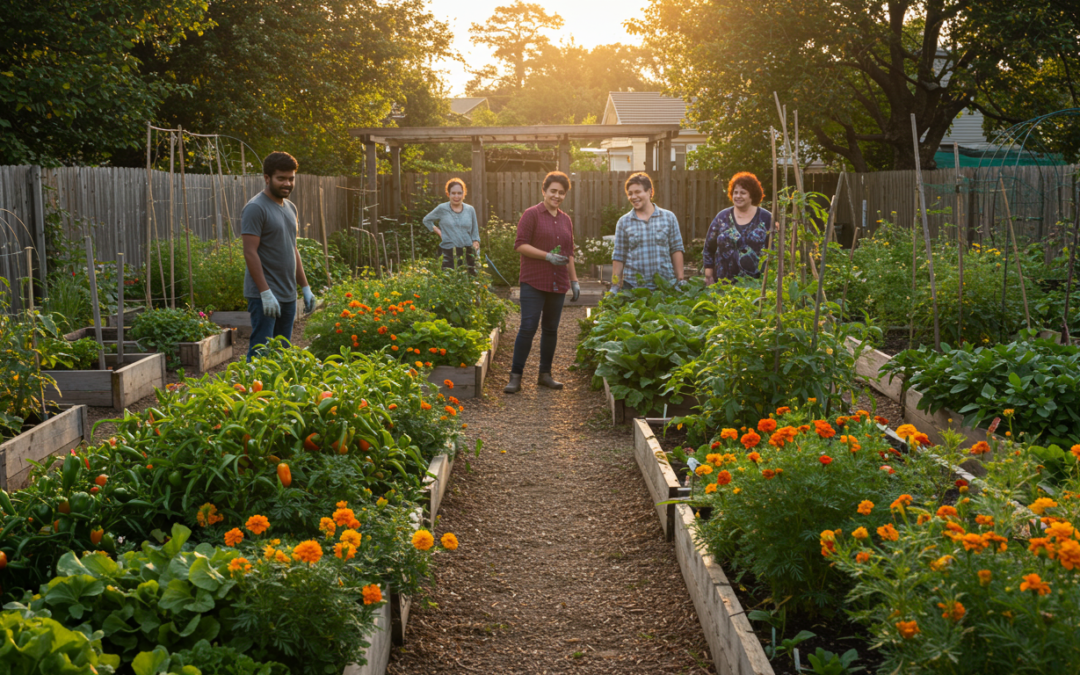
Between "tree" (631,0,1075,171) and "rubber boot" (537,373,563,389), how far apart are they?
9319mm

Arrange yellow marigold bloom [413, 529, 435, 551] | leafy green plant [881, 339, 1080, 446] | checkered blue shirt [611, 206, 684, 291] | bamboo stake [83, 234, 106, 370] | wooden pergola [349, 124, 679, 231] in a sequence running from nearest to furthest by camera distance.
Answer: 1. yellow marigold bloom [413, 529, 435, 551]
2. leafy green plant [881, 339, 1080, 446]
3. bamboo stake [83, 234, 106, 370]
4. checkered blue shirt [611, 206, 684, 291]
5. wooden pergola [349, 124, 679, 231]

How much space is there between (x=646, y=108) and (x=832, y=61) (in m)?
20.5

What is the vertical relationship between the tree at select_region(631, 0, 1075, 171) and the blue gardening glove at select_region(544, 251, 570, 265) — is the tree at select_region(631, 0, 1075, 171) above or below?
above

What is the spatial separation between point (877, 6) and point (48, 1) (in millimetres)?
13052

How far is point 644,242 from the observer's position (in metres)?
6.77

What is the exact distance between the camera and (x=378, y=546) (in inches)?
105

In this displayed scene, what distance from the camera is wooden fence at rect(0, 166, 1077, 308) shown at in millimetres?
8445

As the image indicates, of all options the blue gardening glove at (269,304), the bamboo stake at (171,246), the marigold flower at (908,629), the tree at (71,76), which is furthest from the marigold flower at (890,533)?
the tree at (71,76)

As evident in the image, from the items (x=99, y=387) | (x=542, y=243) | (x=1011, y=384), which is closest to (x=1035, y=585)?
(x=1011, y=384)

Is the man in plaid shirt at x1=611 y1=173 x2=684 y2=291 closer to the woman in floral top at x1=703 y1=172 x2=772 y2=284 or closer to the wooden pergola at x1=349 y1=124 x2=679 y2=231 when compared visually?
the woman in floral top at x1=703 y1=172 x2=772 y2=284

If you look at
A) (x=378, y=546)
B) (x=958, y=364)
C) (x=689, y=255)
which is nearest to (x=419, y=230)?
(x=689, y=255)

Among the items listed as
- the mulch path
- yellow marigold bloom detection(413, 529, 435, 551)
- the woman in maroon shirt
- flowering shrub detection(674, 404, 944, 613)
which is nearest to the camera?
yellow marigold bloom detection(413, 529, 435, 551)

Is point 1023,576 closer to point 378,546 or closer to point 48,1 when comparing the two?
point 378,546

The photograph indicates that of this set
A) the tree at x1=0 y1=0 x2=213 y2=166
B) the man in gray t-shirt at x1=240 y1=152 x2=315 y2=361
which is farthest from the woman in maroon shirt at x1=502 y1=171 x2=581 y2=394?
the tree at x1=0 y1=0 x2=213 y2=166
